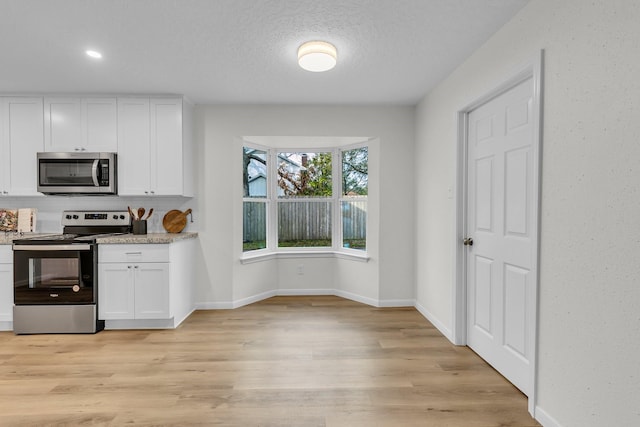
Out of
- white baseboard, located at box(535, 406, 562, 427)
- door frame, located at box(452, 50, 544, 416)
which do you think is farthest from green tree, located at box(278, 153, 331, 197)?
white baseboard, located at box(535, 406, 562, 427)

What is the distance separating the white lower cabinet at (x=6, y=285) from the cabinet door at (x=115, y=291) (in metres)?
0.85

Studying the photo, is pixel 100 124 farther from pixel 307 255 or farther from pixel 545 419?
pixel 545 419

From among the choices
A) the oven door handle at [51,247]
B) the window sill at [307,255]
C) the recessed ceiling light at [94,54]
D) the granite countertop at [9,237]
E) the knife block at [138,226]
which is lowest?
the window sill at [307,255]

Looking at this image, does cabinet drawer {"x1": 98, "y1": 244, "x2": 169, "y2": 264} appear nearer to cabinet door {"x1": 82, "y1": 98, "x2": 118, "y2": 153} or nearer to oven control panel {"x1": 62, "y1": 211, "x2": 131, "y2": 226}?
oven control panel {"x1": 62, "y1": 211, "x2": 131, "y2": 226}

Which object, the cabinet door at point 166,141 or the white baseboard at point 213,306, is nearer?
the cabinet door at point 166,141

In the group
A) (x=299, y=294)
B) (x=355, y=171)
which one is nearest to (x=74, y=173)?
(x=299, y=294)

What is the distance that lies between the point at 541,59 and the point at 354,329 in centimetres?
259

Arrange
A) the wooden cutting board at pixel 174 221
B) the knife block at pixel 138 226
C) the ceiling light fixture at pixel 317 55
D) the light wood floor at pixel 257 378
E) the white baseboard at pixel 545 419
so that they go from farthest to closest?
the wooden cutting board at pixel 174 221
the knife block at pixel 138 226
the ceiling light fixture at pixel 317 55
the light wood floor at pixel 257 378
the white baseboard at pixel 545 419

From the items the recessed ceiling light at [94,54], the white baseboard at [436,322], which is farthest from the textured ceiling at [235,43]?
the white baseboard at [436,322]

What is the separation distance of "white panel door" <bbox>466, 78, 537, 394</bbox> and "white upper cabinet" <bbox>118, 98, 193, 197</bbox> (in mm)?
2873

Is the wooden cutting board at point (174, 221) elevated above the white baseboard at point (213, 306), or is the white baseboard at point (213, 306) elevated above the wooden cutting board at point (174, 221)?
the wooden cutting board at point (174, 221)

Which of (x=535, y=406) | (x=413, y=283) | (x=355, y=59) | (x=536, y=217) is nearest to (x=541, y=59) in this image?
(x=536, y=217)

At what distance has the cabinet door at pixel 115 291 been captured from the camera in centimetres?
327

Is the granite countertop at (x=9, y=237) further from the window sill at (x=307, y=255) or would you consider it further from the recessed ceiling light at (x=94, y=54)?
the window sill at (x=307, y=255)
